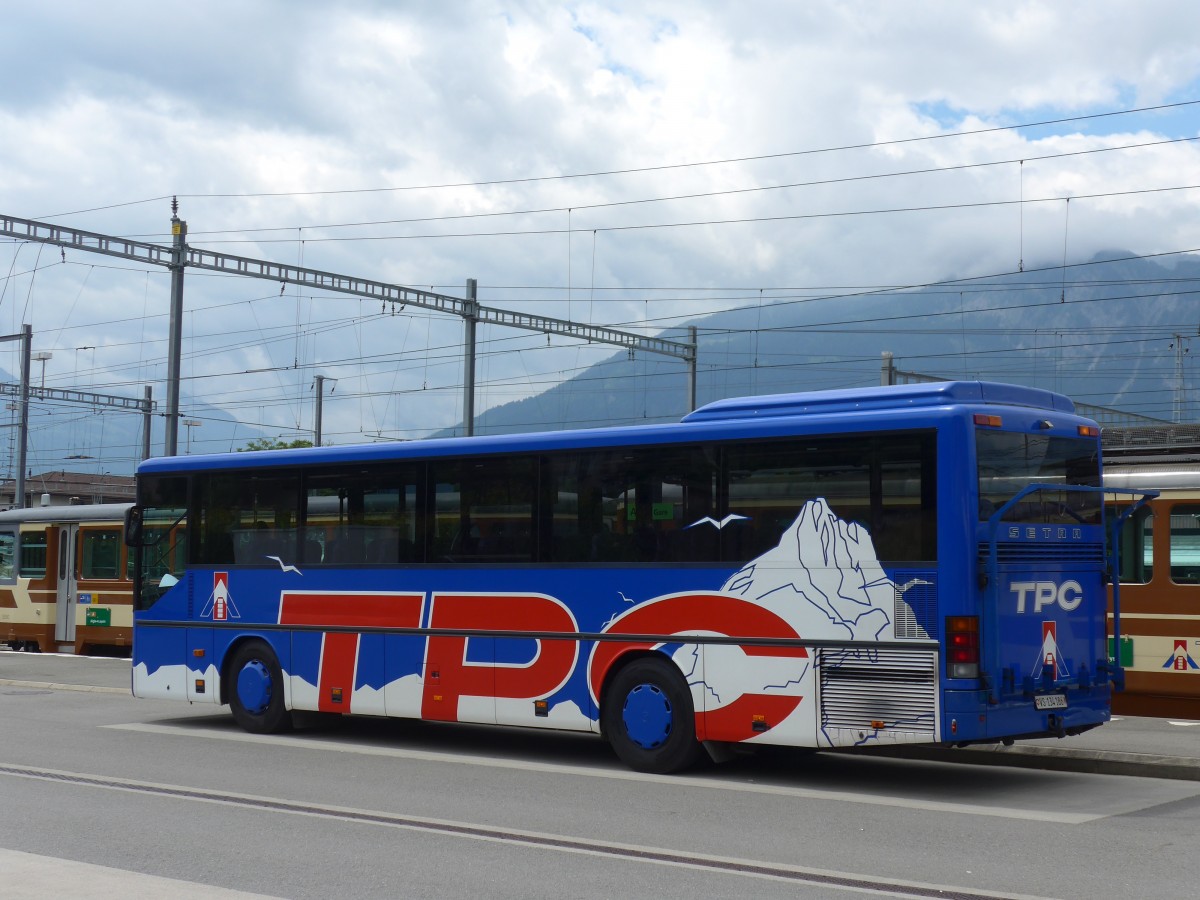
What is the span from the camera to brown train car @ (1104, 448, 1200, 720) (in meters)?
16.1

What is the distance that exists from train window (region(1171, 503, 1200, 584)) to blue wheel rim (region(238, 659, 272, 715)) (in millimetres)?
9814

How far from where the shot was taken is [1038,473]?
1162cm

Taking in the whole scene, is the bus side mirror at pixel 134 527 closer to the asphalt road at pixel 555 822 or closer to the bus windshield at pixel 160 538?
the bus windshield at pixel 160 538

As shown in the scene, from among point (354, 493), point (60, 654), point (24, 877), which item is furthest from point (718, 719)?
point (60, 654)

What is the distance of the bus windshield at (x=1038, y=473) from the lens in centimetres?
1106

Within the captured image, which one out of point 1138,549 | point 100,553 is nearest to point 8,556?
point 100,553

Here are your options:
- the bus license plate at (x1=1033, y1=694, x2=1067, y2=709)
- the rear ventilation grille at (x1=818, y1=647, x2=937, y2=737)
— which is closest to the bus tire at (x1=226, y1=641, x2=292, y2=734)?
the rear ventilation grille at (x1=818, y1=647, x2=937, y2=737)

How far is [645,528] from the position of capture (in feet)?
41.4

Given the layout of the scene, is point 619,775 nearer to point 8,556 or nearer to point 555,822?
point 555,822

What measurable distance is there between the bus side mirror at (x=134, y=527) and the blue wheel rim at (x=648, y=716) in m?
6.91

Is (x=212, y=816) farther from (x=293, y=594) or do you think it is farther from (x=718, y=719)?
(x=293, y=594)

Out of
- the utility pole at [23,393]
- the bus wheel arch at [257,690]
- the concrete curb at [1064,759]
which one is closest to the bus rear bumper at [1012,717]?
the concrete curb at [1064,759]

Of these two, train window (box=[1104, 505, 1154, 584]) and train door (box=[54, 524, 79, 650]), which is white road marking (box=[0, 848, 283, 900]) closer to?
train window (box=[1104, 505, 1154, 584])

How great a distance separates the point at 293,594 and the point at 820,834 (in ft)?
24.7
